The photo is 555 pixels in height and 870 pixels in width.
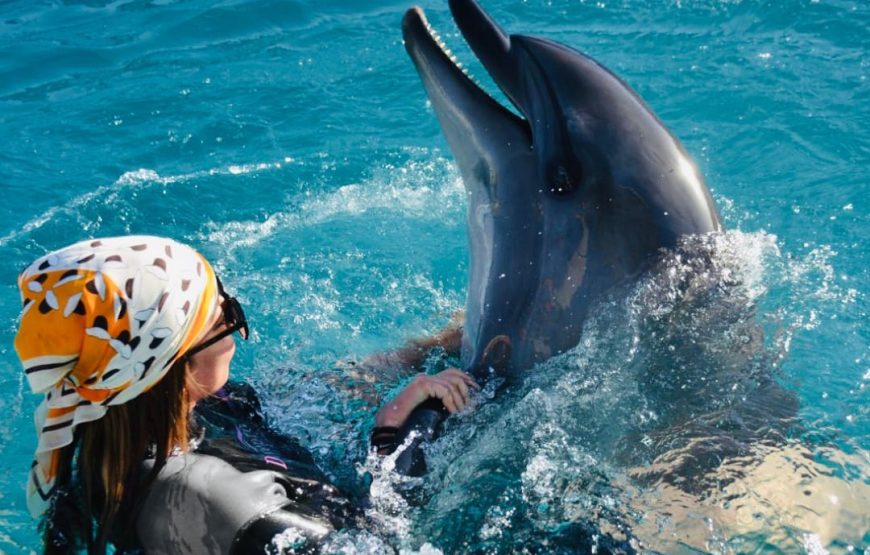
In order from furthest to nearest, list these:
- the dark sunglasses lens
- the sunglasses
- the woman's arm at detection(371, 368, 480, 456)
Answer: the woman's arm at detection(371, 368, 480, 456) → the dark sunglasses lens → the sunglasses

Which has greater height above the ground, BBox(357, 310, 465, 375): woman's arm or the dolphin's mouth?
the dolphin's mouth

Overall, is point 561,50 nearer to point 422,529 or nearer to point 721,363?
point 721,363

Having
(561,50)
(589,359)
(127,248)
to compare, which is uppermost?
(561,50)

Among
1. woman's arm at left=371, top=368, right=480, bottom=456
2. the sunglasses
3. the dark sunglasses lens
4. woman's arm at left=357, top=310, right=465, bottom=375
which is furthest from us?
woman's arm at left=357, top=310, right=465, bottom=375

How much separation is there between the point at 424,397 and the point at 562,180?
1163mm

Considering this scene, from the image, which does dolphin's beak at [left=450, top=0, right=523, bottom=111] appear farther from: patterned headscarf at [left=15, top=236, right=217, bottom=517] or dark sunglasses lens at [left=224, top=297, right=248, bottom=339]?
patterned headscarf at [left=15, top=236, right=217, bottom=517]

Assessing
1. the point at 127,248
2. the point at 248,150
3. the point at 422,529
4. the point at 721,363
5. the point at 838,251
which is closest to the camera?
the point at 127,248

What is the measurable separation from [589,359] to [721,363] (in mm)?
583

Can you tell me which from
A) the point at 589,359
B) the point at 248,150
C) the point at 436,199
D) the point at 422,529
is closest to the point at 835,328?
the point at 589,359

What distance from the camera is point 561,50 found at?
4191 mm

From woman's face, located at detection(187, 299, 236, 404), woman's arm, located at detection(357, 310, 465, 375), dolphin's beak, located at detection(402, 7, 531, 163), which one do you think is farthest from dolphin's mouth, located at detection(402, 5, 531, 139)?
woman's face, located at detection(187, 299, 236, 404)

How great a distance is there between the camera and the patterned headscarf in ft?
9.52

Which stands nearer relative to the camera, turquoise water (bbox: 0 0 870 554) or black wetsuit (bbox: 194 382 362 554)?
black wetsuit (bbox: 194 382 362 554)

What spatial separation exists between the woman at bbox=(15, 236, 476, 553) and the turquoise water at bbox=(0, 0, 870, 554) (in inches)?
30.1
